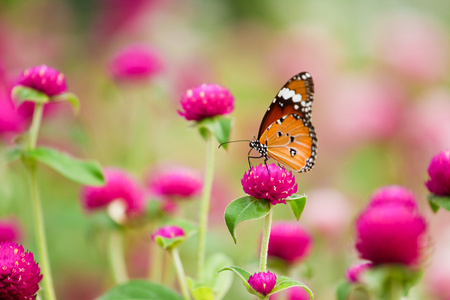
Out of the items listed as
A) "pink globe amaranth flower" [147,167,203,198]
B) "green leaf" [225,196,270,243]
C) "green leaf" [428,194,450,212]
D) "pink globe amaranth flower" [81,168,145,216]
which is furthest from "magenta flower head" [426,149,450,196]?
"pink globe amaranth flower" [81,168,145,216]

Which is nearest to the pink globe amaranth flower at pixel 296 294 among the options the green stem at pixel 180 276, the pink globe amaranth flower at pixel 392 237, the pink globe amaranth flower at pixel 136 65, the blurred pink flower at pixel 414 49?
the green stem at pixel 180 276

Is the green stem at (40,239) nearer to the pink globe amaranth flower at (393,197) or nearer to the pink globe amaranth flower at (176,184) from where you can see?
the pink globe amaranth flower at (176,184)

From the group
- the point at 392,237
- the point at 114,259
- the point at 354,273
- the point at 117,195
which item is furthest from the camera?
the point at 117,195

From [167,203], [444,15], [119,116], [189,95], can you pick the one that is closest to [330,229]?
[167,203]

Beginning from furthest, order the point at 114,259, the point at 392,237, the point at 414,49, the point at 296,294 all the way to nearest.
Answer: the point at 414,49, the point at 114,259, the point at 296,294, the point at 392,237

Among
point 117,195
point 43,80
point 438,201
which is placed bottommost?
point 438,201

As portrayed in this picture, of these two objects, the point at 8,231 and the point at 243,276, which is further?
the point at 8,231

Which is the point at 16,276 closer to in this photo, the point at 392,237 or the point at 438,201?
the point at 392,237

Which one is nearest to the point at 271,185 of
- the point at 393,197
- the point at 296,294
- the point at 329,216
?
the point at 393,197
